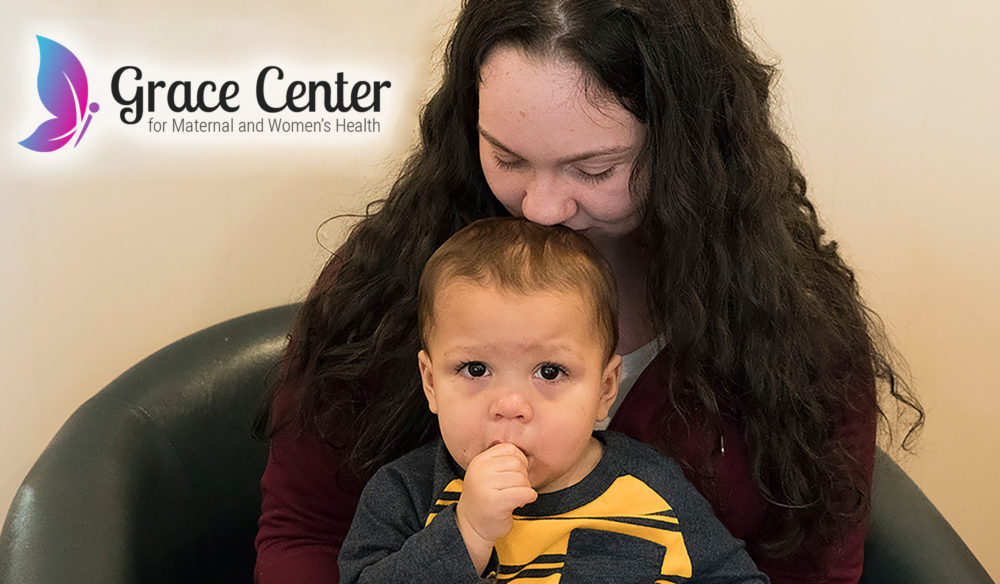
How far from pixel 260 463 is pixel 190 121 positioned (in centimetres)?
58

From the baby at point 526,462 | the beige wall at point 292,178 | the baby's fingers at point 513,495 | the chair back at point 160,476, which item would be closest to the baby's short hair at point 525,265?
the baby at point 526,462

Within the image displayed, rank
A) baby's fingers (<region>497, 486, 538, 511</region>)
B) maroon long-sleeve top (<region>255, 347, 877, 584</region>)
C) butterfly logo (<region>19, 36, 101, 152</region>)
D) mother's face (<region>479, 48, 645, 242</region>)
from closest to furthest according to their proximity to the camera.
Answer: baby's fingers (<region>497, 486, 538, 511</region>), mother's face (<region>479, 48, 645, 242</region>), maroon long-sleeve top (<region>255, 347, 877, 584</region>), butterfly logo (<region>19, 36, 101, 152</region>)

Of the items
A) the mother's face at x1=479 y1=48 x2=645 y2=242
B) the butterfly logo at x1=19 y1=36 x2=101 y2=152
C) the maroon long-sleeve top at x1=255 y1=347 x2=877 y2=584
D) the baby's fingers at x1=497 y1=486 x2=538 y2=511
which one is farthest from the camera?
the butterfly logo at x1=19 y1=36 x2=101 y2=152

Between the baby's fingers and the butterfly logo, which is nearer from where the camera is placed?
the baby's fingers

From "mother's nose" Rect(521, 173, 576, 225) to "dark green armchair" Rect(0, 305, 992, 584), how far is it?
0.67m

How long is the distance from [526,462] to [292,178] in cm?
98

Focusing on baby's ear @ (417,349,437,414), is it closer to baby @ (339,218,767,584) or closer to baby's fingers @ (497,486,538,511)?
baby @ (339,218,767,584)

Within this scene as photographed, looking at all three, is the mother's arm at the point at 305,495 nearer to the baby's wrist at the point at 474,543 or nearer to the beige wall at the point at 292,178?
the baby's wrist at the point at 474,543

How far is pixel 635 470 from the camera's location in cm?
125

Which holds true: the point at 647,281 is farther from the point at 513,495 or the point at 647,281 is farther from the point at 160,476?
the point at 160,476

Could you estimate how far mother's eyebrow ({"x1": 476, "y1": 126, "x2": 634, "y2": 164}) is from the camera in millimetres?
1228

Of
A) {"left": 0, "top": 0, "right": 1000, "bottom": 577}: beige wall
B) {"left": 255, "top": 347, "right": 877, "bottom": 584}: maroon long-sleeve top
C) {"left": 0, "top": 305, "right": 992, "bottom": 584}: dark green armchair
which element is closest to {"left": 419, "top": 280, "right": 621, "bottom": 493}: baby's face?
{"left": 255, "top": 347, "right": 877, "bottom": 584}: maroon long-sleeve top

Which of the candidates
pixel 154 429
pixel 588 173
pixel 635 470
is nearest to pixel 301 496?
pixel 154 429

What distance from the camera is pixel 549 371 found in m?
1.16
